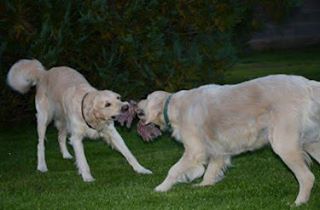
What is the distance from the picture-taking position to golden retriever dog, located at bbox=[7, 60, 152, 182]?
8469 mm

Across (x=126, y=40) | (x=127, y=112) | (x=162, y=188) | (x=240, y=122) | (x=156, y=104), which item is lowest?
(x=126, y=40)

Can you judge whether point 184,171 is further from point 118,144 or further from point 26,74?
point 26,74

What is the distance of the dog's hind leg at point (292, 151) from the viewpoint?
21.4 feet

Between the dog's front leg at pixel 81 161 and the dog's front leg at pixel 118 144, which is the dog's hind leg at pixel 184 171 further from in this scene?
the dog's front leg at pixel 118 144

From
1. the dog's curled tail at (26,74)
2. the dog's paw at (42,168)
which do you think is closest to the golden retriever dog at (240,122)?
Answer: the dog's paw at (42,168)

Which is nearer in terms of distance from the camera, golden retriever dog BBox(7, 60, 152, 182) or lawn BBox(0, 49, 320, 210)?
lawn BBox(0, 49, 320, 210)

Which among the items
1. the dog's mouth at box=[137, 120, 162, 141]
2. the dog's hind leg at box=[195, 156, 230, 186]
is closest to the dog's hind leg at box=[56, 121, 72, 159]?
the dog's mouth at box=[137, 120, 162, 141]

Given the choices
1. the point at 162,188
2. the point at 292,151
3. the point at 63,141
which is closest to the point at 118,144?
the point at 63,141

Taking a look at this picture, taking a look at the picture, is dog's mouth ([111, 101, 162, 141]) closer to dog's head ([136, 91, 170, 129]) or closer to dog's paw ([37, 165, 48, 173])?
dog's head ([136, 91, 170, 129])

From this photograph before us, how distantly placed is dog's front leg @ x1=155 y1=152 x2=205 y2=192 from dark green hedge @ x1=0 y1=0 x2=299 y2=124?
491 cm

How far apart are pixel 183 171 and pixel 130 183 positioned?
2.97 ft

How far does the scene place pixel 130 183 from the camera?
8172 millimetres

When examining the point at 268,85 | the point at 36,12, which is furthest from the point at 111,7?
the point at 268,85

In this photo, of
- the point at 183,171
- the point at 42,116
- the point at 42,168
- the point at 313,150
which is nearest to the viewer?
the point at 313,150
